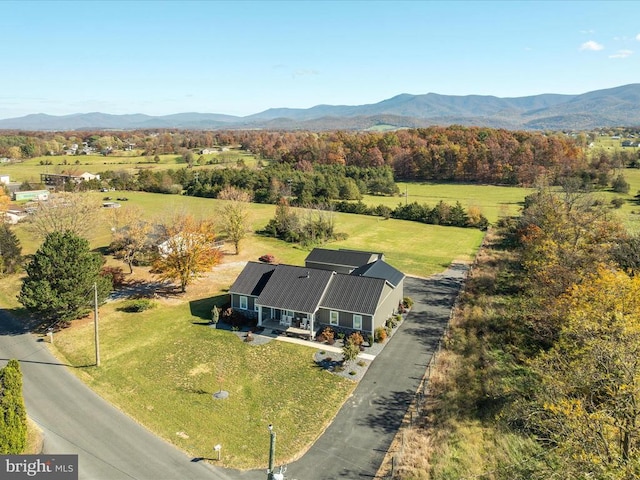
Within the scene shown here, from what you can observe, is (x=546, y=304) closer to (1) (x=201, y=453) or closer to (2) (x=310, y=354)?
(2) (x=310, y=354)

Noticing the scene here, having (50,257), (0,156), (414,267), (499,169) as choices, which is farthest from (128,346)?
(0,156)

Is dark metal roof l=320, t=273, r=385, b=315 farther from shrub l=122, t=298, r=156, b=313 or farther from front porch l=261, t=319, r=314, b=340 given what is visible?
shrub l=122, t=298, r=156, b=313

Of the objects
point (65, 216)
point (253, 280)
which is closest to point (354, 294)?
point (253, 280)

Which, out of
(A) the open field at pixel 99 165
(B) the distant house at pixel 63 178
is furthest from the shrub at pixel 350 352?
(A) the open field at pixel 99 165

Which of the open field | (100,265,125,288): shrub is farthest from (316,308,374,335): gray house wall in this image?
the open field
